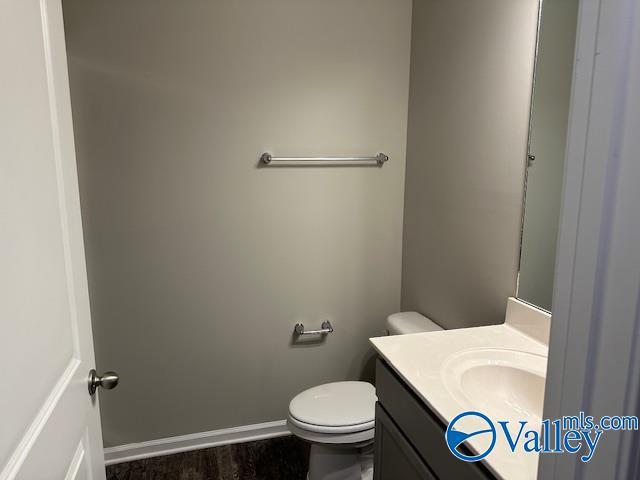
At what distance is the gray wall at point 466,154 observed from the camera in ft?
4.88

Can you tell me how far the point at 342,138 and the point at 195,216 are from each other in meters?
0.79

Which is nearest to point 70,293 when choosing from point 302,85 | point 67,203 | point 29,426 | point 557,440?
point 67,203

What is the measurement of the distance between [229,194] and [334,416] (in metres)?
1.07

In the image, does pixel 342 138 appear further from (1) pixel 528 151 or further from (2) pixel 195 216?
(1) pixel 528 151

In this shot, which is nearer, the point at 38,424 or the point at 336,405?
the point at 38,424

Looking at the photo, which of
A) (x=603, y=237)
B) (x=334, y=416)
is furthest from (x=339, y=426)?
(x=603, y=237)

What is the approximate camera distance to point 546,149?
1373mm

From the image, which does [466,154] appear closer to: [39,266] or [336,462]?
[336,462]

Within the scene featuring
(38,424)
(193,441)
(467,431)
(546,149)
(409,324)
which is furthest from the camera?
(193,441)

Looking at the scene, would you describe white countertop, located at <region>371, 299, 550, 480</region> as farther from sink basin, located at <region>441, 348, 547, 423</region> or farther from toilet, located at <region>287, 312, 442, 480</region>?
toilet, located at <region>287, 312, 442, 480</region>

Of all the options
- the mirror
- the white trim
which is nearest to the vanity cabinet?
the mirror

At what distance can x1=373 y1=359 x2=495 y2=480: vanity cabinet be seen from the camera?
96 centimetres

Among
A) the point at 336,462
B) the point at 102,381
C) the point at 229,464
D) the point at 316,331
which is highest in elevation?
the point at 102,381

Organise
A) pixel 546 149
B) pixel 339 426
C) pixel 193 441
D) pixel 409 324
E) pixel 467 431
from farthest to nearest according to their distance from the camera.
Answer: pixel 193 441, pixel 409 324, pixel 339 426, pixel 546 149, pixel 467 431
